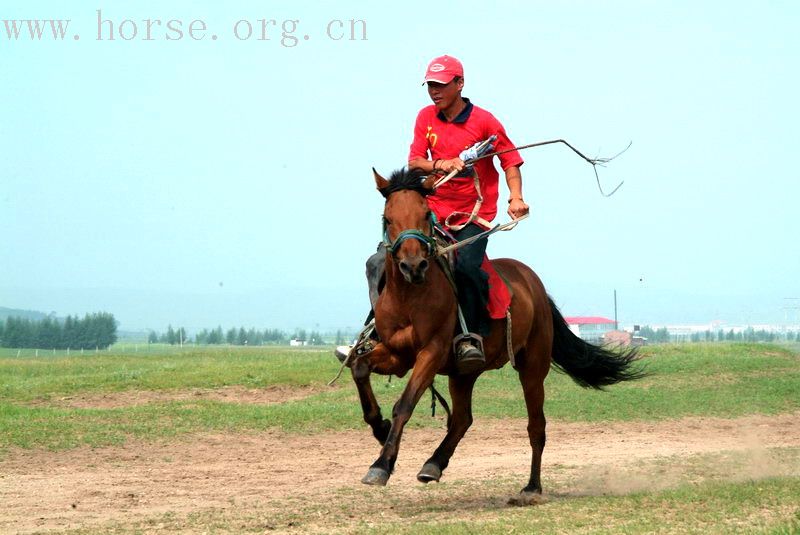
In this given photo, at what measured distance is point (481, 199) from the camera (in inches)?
394

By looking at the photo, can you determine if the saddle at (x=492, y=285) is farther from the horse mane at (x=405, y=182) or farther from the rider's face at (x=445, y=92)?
the rider's face at (x=445, y=92)

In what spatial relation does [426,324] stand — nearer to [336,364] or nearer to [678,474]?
[678,474]

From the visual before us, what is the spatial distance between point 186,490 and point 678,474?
17.7 feet

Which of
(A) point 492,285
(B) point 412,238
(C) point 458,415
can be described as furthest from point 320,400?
(B) point 412,238

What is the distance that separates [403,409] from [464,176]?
2380mm

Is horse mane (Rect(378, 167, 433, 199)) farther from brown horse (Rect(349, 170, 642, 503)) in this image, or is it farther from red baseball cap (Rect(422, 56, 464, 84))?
red baseball cap (Rect(422, 56, 464, 84))

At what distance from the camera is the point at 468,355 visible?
929 centimetres

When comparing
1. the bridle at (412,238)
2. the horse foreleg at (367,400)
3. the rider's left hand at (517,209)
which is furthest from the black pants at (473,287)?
the horse foreleg at (367,400)

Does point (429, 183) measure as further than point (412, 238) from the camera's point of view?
Yes

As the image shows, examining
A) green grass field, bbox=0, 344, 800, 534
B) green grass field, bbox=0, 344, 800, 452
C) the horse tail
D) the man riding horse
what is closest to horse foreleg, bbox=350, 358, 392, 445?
the man riding horse

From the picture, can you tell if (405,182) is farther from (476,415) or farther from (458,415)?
(476,415)

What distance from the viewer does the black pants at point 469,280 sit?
9.52 metres

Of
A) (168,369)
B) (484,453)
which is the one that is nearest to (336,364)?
(168,369)

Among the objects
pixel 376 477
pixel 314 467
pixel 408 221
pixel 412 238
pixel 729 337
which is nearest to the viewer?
pixel 376 477
